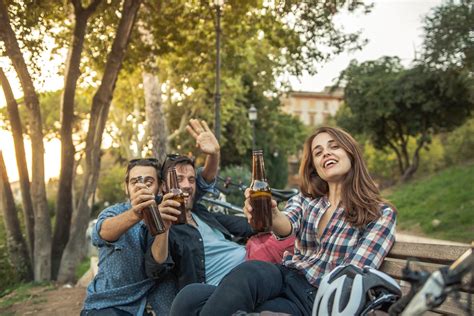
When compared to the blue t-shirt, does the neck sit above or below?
above

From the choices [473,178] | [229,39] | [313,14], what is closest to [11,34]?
[313,14]

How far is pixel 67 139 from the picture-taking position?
33.6 ft

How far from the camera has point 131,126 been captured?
29516 millimetres

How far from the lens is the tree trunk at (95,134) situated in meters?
9.89

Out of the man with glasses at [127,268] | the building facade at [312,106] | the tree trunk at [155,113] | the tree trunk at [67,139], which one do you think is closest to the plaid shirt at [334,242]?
the man with glasses at [127,268]

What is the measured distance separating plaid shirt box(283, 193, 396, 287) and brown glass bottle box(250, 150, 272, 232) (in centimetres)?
30

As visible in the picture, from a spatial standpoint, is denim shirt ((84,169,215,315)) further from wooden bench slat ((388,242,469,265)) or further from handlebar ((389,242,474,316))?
handlebar ((389,242,474,316))

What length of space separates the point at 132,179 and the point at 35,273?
7.27 meters

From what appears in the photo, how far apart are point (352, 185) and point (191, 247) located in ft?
4.14

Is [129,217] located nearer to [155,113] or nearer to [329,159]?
[329,159]

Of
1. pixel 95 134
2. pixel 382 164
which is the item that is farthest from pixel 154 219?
pixel 382 164

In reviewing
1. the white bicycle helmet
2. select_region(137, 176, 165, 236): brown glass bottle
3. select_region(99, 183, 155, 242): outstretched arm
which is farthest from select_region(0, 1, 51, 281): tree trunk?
the white bicycle helmet

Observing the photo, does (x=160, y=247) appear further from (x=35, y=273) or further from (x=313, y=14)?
(x=35, y=273)

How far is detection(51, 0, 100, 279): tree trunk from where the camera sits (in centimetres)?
952
